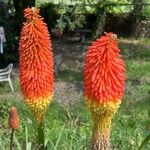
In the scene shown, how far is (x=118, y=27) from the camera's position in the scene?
73.7 feet

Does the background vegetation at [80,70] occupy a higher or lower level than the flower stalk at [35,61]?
lower

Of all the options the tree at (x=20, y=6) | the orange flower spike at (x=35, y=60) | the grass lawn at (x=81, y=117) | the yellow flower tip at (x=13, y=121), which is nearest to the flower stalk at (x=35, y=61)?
the orange flower spike at (x=35, y=60)

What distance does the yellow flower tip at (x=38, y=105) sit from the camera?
258 centimetres

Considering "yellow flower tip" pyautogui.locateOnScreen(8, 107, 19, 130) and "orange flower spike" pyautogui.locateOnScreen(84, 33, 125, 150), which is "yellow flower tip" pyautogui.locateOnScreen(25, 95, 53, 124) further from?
"orange flower spike" pyautogui.locateOnScreen(84, 33, 125, 150)

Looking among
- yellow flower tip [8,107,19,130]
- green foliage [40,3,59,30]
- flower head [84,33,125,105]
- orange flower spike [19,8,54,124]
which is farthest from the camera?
green foliage [40,3,59,30]

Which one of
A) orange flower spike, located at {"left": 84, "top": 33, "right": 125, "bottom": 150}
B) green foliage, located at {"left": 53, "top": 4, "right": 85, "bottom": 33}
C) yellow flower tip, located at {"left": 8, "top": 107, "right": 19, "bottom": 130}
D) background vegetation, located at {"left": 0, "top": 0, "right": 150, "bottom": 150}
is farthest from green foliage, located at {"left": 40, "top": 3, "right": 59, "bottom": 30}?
orange flower spike, located at {"left": 84, "top": 33, "right": 125, "bottom": 150}

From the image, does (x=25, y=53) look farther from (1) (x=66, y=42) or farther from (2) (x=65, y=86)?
(1) (x=66, y=42)

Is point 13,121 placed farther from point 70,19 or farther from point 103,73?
point 70,19

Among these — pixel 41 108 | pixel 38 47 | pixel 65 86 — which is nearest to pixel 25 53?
pixel 38 47

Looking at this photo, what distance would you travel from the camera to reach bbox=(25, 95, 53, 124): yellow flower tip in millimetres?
2580

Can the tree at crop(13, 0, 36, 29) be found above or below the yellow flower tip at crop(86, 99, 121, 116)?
below

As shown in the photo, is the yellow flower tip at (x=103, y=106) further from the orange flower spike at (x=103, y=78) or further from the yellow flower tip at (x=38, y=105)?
the yellow flower tip at (x=38, y=105)

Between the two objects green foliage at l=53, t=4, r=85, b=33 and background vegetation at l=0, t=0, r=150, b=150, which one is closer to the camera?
background vegetation at l=0, t=0, r=150, b=150

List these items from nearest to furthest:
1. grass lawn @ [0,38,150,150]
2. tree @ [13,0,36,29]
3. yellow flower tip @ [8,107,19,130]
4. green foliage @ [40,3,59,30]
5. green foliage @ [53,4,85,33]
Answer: yellow flower tip @ [8,107,19,130]
grass lawn @ [0,38,150,150]
tree @ [13,0,36,29]
green foliage @ [53,4,85,33]
green foliage @ [40,3,59,30]
